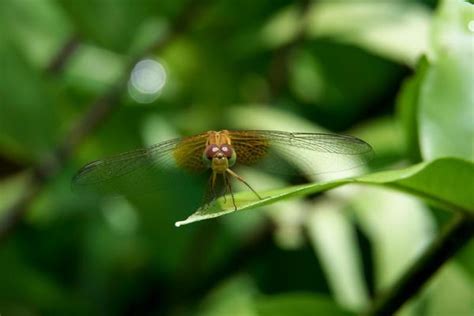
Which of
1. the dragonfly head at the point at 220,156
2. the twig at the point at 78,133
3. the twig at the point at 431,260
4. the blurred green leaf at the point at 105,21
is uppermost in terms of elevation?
the blurred green leaf at the point at 105,21

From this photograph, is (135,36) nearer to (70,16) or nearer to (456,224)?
(70,16)

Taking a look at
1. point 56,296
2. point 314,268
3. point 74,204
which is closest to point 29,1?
point 74,204

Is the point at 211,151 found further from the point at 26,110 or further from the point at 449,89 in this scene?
the point at 26,110

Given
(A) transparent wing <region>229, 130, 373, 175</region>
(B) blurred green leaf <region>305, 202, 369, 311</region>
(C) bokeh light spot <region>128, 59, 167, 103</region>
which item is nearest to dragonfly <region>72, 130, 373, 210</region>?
(A) transparent wing <region>229, 130, 373, 175</region>

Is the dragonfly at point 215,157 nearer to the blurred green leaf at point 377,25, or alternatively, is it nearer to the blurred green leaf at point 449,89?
the blurred green leaf at point 449,89

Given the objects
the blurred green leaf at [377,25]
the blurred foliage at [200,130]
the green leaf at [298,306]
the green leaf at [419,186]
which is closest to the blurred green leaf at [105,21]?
the blurred foliage at [200,130]

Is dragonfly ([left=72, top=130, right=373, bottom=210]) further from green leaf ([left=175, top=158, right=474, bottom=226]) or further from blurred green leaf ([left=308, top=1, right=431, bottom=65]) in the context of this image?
blurred green leaf ([left=308, top=1, right=431, bottom=65])
